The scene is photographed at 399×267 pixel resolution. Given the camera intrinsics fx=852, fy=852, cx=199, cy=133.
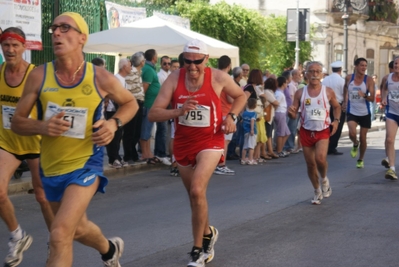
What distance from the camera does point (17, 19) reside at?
1647cm

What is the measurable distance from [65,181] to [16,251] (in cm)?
177

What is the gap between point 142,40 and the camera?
17875 mm

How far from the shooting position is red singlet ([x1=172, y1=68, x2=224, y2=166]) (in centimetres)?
741

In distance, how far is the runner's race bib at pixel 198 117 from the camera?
7383 mm

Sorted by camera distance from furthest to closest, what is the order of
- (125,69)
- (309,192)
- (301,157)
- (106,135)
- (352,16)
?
(352,16)
(301,157)
(125,69)
(309,192)
(106,135)

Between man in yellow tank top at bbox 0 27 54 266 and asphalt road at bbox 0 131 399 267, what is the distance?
10.2 inches

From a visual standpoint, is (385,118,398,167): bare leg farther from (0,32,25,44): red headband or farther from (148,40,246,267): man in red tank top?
(0,32,25,44): red headband

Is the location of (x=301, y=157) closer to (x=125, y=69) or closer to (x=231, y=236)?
(x=125, y=69)

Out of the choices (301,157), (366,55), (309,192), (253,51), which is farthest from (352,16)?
(309,192)

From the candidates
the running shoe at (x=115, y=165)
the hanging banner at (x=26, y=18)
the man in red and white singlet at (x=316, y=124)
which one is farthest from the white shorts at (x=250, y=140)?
the man in red and white singlet at (x=316, y=124)

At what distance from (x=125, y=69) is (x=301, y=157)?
18.1 ft

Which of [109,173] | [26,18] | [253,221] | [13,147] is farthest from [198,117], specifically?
[26,18]

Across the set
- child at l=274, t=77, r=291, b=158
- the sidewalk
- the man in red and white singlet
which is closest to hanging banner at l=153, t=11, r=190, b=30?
child at l=274, t=77, r=291, b=158

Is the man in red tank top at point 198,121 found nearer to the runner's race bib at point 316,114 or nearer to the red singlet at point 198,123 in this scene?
the red singlet at point 198,123
